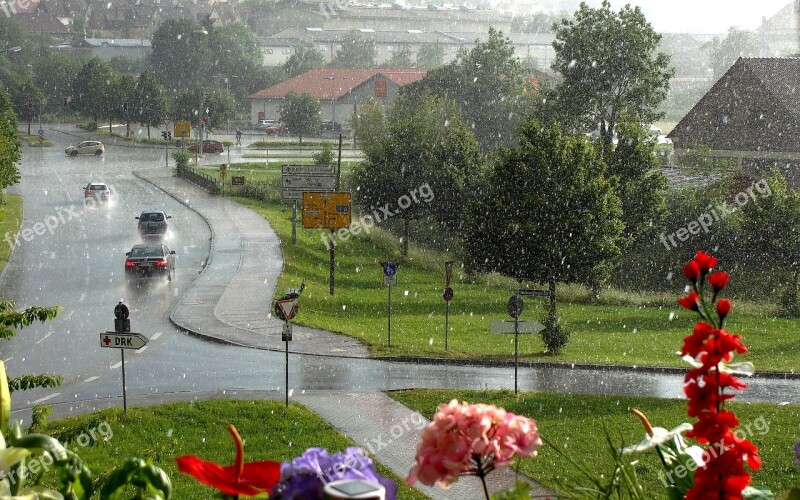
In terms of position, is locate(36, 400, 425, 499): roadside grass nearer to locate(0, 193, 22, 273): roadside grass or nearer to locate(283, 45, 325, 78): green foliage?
locate(0, 193, 22, 273): roadside grass

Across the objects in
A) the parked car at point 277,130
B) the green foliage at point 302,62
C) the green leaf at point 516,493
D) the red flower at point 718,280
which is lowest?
the green leaf at point 516,493

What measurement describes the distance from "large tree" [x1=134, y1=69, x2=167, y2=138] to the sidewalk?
4005 cm

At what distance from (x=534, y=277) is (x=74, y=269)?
16682 millimetres

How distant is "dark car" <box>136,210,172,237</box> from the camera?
44.7 metres

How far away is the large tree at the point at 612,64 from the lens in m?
53.4

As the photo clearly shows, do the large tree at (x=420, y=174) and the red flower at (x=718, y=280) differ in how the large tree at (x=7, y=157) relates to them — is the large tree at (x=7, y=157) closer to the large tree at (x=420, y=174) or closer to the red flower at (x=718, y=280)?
the large tree at (x=420, y=174)

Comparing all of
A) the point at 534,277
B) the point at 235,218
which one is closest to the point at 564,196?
the point at 534,277

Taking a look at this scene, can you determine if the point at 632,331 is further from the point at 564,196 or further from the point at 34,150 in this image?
the point at 34,150

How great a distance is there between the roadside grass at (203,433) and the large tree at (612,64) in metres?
36.3

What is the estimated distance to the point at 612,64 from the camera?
176ft

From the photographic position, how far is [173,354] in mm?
25547

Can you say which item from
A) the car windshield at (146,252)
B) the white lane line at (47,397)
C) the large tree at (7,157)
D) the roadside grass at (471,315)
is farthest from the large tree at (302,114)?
the white lane line at (47,397)

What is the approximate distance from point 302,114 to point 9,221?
168 feet

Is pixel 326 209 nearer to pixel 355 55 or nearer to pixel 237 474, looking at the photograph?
pixel 237 474
